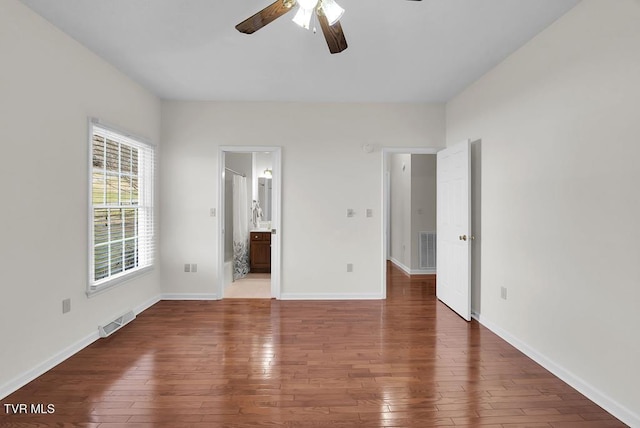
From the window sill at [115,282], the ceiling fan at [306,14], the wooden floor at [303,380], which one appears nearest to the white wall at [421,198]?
the wooden floor at [303,380]

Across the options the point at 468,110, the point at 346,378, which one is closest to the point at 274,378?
the point at 346,378

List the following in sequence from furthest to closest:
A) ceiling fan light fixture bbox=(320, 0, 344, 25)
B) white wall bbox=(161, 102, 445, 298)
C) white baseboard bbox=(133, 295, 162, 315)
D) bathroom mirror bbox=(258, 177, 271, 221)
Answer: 1. bathroom mirror bbox=(258, 177, 271, 221)
2. white wall bbox=(161, 102, 445, 298)
3. white baseboard bbox=(133, 295, 162, 315)
4. ceiling fan light fixture bbox=(320, 0, 344, 25)

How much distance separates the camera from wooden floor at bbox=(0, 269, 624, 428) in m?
2.02

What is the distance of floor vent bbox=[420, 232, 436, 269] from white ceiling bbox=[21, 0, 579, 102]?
2802 millimetres

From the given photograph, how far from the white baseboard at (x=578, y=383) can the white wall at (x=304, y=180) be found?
1855mm

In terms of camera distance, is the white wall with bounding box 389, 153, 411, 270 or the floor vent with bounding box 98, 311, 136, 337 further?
the white wall with bounding box 389, 153, 411, 270

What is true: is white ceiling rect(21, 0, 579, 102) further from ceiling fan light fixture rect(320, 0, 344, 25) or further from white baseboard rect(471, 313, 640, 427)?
white baseboard rect(471, 313, 640, 427)

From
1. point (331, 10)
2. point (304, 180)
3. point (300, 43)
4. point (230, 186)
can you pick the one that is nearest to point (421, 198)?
point (304, 180)

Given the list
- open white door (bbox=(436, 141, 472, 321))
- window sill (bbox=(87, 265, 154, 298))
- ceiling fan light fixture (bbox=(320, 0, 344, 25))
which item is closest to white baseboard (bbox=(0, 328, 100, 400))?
window sill (bbox=(87, 265, 154, 298))

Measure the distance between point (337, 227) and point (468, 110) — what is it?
84.8 inches

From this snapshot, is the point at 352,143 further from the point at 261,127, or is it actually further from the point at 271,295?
the point at 271,295

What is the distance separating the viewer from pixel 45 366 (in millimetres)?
2553

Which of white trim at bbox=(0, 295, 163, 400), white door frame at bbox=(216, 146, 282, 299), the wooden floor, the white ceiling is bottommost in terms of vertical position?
the wooden floor

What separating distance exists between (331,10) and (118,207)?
3.01 m
